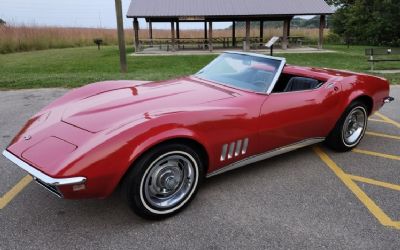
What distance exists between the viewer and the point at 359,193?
335 cm

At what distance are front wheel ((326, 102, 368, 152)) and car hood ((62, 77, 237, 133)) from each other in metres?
1.53

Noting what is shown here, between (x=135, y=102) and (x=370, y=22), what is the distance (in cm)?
3245

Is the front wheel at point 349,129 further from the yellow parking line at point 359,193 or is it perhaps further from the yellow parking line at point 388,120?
the yellow parking line at point 388,120

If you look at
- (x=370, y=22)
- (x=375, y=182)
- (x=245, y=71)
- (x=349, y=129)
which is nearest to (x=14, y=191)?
(x=245, y=71)

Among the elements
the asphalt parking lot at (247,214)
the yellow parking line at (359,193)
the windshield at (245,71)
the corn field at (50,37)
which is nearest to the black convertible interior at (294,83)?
the windshield at (245,71)

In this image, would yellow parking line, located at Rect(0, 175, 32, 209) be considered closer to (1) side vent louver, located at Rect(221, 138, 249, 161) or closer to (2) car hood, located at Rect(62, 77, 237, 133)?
(2) car hood, located at Rect(62, 77, 237, 133)

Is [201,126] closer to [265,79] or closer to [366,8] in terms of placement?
[265,79]

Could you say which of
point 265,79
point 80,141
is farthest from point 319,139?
point 80,141

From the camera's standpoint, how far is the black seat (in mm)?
4358

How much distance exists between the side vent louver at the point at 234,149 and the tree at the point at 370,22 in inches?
1112

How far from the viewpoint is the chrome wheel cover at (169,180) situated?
2.75 meters

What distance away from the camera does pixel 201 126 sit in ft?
9.67

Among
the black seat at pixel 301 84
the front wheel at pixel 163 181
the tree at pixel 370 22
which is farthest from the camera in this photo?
the tree at pixel 370 22

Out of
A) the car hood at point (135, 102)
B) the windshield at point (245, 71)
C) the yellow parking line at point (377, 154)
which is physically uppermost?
the windshield at point (245, 71)
